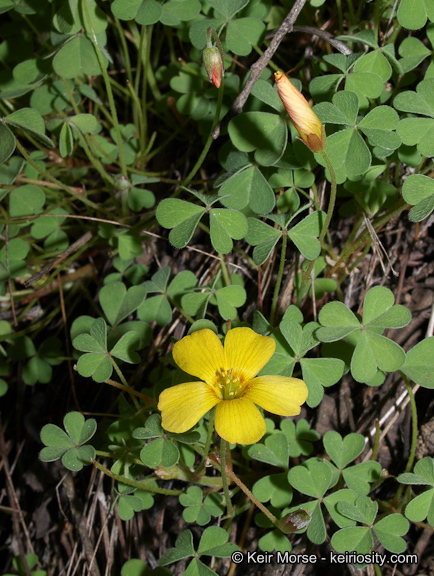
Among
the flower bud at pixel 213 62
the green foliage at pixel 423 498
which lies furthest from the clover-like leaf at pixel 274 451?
the flower bud at pixel 213 62

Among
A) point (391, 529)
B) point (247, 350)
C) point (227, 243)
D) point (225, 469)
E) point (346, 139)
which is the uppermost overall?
point (346, 139)

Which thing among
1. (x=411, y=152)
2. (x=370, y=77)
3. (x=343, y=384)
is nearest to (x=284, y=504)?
(x=343, y=384)

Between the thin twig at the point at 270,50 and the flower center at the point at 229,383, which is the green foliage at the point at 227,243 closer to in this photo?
the thin twig at the point at 270,50

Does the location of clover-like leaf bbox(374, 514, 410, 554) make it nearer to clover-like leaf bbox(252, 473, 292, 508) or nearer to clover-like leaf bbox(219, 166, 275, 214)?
clover-like leaf bbox(252, 473, 292, 508)

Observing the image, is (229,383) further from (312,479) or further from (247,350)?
(312,479)

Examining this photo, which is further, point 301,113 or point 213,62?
point 213,62

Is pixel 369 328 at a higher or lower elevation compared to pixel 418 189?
lower

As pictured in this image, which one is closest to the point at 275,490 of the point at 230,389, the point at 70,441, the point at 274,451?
the point at 274,451

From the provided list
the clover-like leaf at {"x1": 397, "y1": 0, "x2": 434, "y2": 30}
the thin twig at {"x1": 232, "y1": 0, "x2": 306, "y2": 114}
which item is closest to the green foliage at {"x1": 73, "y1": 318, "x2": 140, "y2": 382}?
the thin twig at {"x1": 232, "y1": 0, "x2": 306, "y2": 114}
